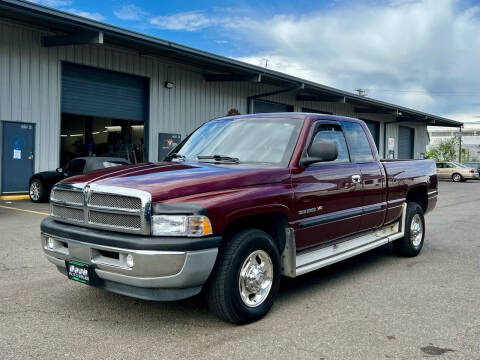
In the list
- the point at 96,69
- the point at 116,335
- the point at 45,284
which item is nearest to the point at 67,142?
the point at 96,69

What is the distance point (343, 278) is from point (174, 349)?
2713 mm

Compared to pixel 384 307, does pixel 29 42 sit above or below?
above

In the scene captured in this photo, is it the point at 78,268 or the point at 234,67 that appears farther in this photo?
the point at 234,67

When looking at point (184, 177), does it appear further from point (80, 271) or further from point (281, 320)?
point (281, 320)

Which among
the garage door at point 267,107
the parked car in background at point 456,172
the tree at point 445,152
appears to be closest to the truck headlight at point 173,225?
the garage door at point 267,107

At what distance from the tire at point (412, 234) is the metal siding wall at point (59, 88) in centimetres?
1263

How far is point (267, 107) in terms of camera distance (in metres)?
25.3

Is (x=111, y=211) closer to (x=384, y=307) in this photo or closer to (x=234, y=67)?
(x=384, y=307)

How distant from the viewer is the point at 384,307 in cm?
446

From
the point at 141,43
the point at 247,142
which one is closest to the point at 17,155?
the point at 141,43

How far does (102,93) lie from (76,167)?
5383 mm

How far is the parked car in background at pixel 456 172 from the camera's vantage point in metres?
33.0

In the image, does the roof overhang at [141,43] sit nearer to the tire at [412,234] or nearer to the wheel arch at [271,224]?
the tire at [412,234]

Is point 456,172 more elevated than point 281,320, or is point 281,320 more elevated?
point 456,172
